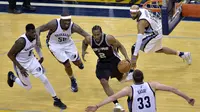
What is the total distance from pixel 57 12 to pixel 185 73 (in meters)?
5.34

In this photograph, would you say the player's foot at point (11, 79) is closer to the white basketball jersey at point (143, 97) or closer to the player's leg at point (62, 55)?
the player's leg at point (62, 55)

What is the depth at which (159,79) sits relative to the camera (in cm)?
990

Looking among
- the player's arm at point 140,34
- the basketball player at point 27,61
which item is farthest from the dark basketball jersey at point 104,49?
the basketball player at point 27,61

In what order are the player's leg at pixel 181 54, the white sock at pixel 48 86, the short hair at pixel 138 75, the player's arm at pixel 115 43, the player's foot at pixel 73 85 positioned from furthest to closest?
the player's leg at pixel 181 54
the player's foot at pixel 73 85
the white sock at pixel 48 86
the player's arm at pixel 115 43
the short hair at pixel 138 75

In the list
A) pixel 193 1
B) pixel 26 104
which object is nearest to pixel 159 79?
pixel 193 1

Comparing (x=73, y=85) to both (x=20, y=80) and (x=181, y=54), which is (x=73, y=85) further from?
(x=181, y=54)

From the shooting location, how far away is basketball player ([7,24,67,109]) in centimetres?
853

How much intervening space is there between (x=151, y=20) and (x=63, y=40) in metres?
1.68

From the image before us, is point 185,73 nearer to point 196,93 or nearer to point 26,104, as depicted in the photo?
point 196,93

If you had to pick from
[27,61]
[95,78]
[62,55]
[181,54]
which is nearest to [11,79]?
[27,61]

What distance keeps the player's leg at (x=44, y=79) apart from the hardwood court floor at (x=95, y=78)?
0.12 m

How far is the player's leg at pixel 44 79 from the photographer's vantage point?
8.68 meters

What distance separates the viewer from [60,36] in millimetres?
9273

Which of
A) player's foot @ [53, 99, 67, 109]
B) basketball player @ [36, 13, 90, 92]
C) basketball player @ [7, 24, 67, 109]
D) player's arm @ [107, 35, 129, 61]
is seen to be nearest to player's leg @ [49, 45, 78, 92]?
basketball player @ [36, 13, 90, 92]
